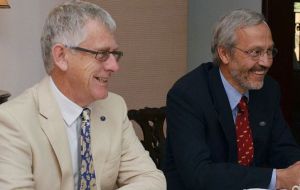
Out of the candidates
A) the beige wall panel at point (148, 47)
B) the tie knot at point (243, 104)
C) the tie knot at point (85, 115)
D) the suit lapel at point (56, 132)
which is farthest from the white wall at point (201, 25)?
the suit lapel at point (56, 132)

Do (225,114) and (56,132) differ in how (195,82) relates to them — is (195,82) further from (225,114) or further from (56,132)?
(56,132)

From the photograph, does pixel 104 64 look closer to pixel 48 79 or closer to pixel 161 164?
pixel 48 79

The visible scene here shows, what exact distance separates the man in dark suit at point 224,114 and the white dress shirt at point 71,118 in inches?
18.3

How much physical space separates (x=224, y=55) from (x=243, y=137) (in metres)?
0.34

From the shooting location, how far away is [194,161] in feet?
7.04

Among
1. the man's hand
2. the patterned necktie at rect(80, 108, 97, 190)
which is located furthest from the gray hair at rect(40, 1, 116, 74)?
the man's hand

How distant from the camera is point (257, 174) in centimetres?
206

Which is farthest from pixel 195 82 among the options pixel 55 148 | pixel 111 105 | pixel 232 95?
pixel 55 148

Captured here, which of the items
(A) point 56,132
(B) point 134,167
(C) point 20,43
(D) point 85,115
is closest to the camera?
(A) point 56,132

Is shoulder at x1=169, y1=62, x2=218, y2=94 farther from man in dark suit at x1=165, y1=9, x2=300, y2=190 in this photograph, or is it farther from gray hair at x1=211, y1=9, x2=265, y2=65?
gray hair at x1=211, y1=9, x2=265, y2=65

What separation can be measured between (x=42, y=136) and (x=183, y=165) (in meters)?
0.62

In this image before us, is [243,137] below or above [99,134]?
below

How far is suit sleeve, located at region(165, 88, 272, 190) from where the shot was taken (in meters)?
2.06

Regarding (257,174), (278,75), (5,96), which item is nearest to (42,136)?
(257,174)
